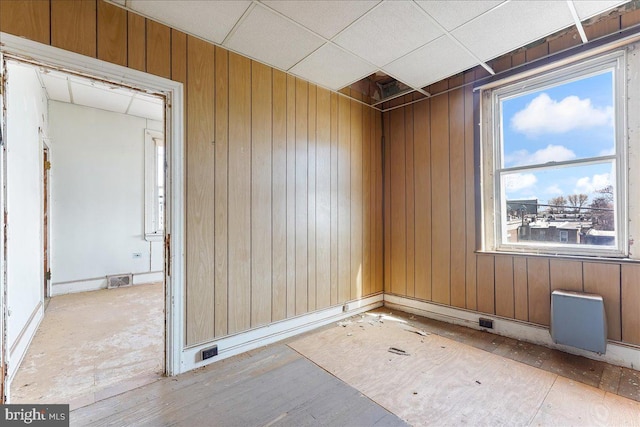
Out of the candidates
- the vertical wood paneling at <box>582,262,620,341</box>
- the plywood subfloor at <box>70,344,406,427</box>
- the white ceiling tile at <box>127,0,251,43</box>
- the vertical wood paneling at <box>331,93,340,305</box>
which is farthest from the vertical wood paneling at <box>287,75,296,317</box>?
the vertical wood paneling at <box>582,262,620,341</box>

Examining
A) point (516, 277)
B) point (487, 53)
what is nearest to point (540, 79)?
point (487, 53)

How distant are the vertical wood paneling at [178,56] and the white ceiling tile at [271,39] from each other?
347mm

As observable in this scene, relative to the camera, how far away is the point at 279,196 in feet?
9.34

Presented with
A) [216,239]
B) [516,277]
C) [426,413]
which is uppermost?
[216,239]

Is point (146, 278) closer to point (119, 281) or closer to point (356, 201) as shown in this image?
point (119, 281)

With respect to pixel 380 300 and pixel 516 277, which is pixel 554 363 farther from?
pixel 380 300

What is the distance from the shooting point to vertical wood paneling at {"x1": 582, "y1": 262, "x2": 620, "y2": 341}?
2.31m

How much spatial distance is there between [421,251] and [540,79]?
213 cm

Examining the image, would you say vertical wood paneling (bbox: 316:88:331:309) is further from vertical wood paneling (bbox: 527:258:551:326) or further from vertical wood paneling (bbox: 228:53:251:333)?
vertical wood paneling (bbox: 527:258:551:326)

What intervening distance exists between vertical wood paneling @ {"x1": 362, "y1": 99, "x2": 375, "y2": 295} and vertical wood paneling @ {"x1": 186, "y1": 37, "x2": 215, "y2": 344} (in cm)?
199

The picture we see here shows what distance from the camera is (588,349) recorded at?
230cm

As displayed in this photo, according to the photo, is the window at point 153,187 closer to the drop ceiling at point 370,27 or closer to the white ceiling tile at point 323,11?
the drop ceiling at point 370,27

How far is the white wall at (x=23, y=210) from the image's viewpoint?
2.29m

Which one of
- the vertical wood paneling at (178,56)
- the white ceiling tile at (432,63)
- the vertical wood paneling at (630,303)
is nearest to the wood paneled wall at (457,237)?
the vertical wood paneling at (630,303)
